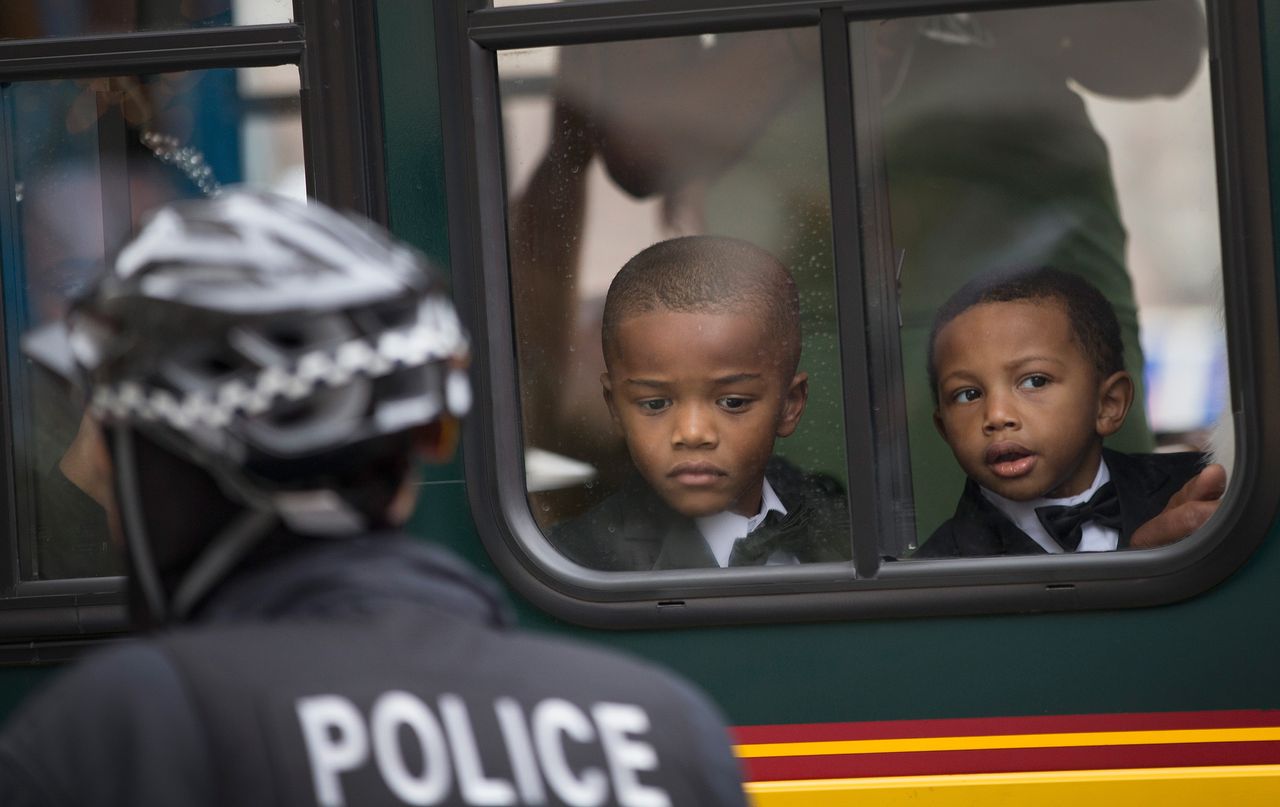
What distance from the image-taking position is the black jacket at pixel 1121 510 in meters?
2.46

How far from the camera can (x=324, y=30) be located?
2471 mm

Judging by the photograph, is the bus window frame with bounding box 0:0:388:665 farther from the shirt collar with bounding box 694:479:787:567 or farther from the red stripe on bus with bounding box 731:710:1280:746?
the red stripe on bus with bounding box 731:710:1280:746

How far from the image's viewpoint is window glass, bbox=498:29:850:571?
8.18 feet

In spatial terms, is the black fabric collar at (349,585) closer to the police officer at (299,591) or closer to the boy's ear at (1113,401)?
the police officer at (299,591)

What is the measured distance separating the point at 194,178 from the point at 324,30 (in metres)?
0.34

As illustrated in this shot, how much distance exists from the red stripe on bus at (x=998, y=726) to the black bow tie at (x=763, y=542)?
0.89ft

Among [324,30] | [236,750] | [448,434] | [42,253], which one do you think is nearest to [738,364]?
[324,30]

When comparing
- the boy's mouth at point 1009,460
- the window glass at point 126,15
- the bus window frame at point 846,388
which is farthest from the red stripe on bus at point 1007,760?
the window glass at point 126,15

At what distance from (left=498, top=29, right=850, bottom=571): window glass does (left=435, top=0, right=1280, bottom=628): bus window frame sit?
0.13 ft

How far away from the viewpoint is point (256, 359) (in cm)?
87

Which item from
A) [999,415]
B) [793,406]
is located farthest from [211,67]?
[999,415]

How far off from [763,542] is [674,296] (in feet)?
1.45

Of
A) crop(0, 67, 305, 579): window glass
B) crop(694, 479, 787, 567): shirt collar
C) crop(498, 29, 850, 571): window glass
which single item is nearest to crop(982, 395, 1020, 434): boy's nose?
crop(498, 29, 850, 571): window glass

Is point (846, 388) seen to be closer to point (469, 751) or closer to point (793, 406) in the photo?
point (793, 406)
